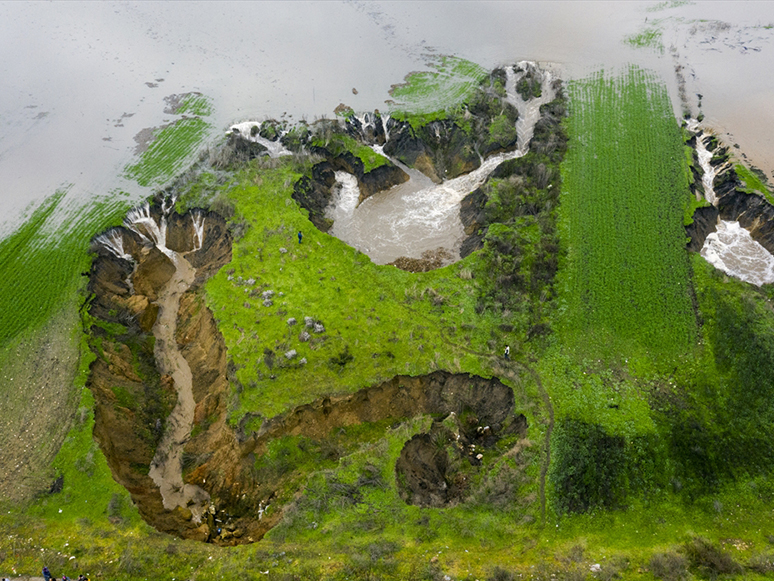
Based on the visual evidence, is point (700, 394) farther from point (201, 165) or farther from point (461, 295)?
point (201, 165)

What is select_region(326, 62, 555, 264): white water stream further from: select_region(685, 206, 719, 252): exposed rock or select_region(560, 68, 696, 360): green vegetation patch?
select_region(685, 206, 719, 252): exposed rock

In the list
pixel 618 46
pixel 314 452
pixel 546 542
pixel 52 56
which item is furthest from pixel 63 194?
pixel 618 46

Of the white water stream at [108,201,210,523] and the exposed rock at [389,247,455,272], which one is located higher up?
the exposed rock at [389,247,455,272]

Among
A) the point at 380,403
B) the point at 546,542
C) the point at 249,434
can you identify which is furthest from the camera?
the point at 380,403

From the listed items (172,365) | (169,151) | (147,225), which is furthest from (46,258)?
(169,151)

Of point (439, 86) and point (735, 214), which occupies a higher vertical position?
point (439, 86)

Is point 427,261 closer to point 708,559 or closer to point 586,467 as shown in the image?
point 586,467

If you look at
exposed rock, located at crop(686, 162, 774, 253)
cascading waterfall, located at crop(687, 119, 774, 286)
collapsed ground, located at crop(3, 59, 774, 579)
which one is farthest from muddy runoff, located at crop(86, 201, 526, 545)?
exposed rock, located at crop(686, 162, 774, 253)
